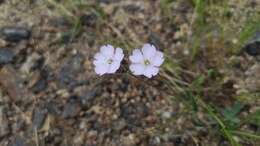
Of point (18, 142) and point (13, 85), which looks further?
point (13, 85)

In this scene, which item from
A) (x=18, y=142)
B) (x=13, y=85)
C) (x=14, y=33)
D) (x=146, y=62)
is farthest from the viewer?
(x=14, y=33)

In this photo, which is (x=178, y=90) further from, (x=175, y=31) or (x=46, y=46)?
(x=46, y=46)

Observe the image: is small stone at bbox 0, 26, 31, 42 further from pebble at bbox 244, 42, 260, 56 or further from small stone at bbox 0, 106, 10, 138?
pebble at bbox 244, 42, 260, 56

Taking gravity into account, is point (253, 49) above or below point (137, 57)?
above

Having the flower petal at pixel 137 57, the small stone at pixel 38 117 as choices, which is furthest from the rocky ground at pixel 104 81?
the flower petal at pixel 137 57

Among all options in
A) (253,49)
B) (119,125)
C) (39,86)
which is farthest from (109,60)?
(253,49)

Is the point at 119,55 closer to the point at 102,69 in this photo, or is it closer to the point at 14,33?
the point at 102,69
